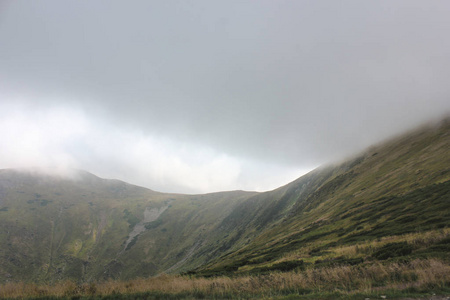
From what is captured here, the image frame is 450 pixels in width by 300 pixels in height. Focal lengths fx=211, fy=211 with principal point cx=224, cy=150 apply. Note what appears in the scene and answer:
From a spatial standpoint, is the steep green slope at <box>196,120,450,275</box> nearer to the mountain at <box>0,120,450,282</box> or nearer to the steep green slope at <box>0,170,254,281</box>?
the mountain at <box>0,120,450,282</box>

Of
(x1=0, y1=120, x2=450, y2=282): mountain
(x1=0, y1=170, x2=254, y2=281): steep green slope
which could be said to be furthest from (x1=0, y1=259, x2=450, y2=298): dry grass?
(x1=0, y1=170, x2=254, y2=281): steep green slope

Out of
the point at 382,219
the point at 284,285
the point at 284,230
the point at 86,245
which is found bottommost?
the point at 284,230

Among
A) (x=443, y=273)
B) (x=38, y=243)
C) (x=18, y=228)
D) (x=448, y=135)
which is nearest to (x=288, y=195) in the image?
(x=448, y=135)

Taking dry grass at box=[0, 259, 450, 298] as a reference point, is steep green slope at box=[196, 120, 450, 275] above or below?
below

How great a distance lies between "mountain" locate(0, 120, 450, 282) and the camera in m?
31.3

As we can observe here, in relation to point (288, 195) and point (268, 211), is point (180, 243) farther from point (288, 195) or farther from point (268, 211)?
point (288, 195)

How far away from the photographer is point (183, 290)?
1385 centimetres

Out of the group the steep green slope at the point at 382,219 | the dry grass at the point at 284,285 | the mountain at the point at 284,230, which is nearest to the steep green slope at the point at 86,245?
the mountain at the point at 284,230

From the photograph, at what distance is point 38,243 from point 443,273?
695 ft

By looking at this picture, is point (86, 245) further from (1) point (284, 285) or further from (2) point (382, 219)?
(1) point (284, 285)

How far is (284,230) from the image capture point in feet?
244

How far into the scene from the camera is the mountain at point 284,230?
31281mm

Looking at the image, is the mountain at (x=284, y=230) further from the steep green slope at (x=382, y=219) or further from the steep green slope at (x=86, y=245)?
the steep green slope at (x=86, y=245)

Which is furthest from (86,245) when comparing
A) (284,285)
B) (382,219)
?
(284,285)
